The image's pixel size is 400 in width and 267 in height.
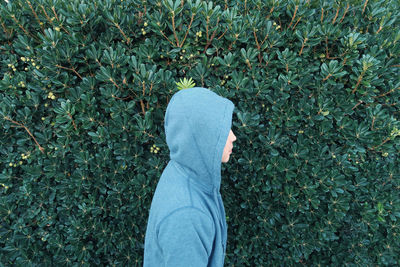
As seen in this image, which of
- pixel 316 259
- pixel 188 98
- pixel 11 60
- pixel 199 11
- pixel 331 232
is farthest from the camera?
pixel 316 259

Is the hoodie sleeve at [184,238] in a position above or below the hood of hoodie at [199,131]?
below

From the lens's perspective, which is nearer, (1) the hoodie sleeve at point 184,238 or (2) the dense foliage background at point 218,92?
(1) the hoodie sleeve at point 184,238

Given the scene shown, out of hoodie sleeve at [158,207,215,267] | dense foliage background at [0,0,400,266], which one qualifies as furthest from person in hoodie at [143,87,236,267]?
dense foliage background at [0,0,400,266]

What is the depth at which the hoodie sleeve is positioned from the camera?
4.27 ft

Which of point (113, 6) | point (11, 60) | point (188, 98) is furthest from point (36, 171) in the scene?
point (188, 98)

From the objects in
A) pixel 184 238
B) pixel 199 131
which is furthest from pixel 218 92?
pixel 184 238

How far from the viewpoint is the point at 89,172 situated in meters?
2.54

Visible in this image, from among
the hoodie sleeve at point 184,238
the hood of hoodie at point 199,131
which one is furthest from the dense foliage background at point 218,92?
the hoodie sleeve at point 184,238

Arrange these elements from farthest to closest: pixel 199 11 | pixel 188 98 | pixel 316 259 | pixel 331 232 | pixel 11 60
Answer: pixel 316 259, pixel 331 232, pixel 11 60, pixel 199 11, pixel 188 98

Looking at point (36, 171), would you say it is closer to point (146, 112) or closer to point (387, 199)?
point (146, 112)

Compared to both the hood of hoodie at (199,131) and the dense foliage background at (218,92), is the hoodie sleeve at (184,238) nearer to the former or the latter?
the hood of hoodie at (199,131)

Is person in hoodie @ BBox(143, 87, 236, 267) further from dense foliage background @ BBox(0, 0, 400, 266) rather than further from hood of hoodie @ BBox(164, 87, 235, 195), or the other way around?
dense foliage background @ BBox(0, 0, 400, 266)

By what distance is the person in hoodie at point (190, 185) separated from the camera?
132 cm

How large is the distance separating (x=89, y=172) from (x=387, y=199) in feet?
9.69
